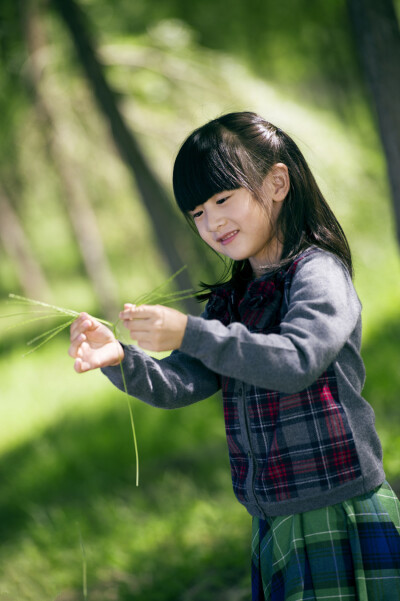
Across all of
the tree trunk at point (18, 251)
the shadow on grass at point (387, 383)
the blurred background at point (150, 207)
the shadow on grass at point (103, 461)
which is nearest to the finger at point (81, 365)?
the blurred background at point (150, 207)

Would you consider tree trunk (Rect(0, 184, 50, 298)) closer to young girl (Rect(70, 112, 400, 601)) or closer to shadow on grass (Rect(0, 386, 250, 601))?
shadow on grass (Rect(0, 386, 250, 601))

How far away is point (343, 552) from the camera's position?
1514mm

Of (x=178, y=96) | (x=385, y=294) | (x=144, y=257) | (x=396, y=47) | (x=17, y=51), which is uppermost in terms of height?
(x=17, y=51)

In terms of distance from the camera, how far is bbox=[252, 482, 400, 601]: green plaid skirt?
1502 mm

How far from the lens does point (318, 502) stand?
152 centimetres

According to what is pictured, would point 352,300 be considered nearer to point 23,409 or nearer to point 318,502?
point 318,502

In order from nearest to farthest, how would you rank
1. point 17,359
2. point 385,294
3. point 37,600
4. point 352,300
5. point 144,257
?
point 352,300
point 37,600
point 385,294
point 144,257
point 17,359

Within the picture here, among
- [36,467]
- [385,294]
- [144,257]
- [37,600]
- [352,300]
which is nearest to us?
[352,300]

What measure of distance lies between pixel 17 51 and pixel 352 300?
6687 mm

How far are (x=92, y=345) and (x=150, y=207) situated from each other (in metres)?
3.09

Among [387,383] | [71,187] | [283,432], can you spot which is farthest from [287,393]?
[71,187]

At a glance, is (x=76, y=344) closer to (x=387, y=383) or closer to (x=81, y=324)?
(x=81, y=324)

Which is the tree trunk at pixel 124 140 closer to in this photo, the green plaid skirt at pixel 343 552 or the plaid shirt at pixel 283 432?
the plaid shirt at pixel 283 432

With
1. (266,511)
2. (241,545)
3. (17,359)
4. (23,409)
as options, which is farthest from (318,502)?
(17,359)
